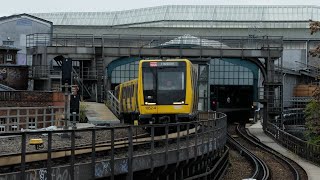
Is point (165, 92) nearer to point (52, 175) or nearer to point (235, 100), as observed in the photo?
point (52, 175)

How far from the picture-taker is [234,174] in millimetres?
25766

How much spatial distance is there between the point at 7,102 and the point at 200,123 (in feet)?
54.4

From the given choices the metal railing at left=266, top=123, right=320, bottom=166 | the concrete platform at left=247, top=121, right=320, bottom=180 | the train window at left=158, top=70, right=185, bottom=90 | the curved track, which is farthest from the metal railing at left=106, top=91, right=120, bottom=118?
the train window at left=158, top=70, right=185, bottom=90

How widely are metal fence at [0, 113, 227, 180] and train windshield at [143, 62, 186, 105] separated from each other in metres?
7.46

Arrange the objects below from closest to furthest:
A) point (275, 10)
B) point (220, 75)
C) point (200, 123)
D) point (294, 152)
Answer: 1. point (200, 123)
2. point (294, 152)
3. point (220, 75)
4. point (275, 10)

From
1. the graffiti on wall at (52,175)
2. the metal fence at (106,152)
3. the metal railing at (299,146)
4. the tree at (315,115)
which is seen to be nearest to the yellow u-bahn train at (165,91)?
the metal fence at (106,152)

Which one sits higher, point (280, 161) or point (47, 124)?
point (47, 124)

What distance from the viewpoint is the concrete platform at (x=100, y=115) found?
35.8 meters

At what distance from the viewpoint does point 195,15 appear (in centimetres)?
10188

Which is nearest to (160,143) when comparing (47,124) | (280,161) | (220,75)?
(47,124)

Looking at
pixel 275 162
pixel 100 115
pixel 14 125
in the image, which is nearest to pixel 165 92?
pixel 14 125

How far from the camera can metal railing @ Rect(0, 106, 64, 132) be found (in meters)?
24.8

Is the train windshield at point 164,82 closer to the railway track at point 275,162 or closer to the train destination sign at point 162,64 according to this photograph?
the train destination sign at point 162,64

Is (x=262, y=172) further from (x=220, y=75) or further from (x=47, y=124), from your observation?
(x=220, y=75)
